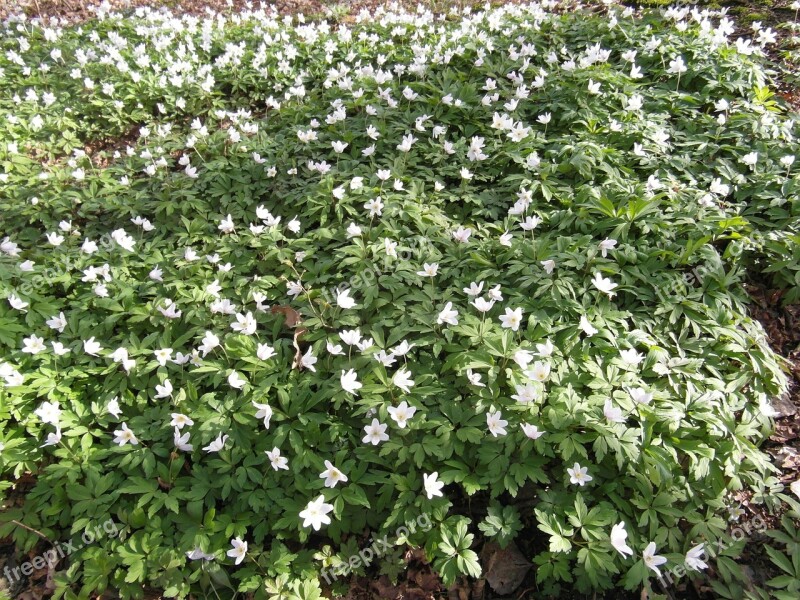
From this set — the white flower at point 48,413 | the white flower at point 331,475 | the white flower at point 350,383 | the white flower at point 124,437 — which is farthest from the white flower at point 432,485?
Answer: the white flower at point 48,413

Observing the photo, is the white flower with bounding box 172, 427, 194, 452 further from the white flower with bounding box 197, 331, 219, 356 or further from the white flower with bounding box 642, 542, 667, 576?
the white flower with bounding box 642, 542, 667, 576

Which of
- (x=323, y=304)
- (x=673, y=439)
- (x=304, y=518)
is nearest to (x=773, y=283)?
(x=673, y=439)

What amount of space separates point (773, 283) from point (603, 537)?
2.83 m

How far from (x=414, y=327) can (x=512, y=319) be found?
2.35 feet

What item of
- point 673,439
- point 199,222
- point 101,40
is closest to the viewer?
point 673,439

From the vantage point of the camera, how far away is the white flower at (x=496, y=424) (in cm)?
307

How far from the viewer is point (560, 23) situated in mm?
6855

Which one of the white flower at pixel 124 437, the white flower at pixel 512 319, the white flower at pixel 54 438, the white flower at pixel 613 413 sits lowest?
the white flower at pixel 54 438

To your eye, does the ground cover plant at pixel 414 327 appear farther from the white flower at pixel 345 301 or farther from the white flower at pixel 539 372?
the white flower at pixel 345 301

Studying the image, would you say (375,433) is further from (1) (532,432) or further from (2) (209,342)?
(2) (209,342)

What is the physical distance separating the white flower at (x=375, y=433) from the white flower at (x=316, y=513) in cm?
44

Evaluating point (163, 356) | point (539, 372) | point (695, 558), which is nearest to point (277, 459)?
point (163, 356)

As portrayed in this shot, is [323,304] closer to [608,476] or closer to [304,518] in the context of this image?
[304,518]

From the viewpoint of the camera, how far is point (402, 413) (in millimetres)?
3168
